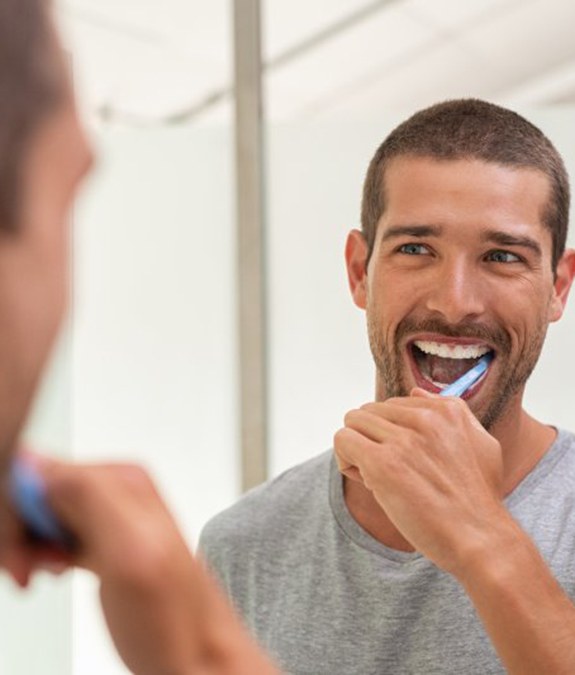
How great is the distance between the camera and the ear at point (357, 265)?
3.54ft

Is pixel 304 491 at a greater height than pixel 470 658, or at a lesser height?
greater

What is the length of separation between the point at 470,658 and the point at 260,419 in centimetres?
61

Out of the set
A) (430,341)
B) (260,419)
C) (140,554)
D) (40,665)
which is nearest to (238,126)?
(260,419)

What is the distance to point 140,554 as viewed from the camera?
0.26 metres

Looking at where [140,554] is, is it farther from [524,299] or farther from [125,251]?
[125,251]

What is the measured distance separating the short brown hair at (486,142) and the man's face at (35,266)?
0.79 meters

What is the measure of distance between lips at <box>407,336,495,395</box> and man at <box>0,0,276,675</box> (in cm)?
70

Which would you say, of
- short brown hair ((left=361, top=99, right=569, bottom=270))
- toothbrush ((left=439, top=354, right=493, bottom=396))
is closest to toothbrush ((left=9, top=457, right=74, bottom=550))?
toothbrush ((left=439, top=354, right=493, bottom=396))

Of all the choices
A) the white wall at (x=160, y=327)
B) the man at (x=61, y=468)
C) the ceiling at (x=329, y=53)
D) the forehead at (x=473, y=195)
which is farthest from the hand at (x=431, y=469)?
the ceiling at (x=329, y=53)

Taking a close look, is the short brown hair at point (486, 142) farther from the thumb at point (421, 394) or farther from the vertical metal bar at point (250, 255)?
the vertical metal bar at point (250, 255)

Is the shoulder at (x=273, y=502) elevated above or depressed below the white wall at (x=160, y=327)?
below

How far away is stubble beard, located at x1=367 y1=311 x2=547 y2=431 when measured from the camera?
0.95 meters

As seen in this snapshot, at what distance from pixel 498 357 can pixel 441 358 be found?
54mm

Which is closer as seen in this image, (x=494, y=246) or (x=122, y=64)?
(x=494, y=246)
